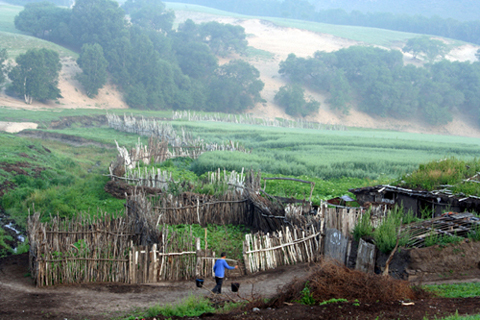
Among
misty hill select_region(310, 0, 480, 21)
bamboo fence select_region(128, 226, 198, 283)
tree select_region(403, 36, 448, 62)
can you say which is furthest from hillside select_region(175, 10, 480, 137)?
bamboo fence select_region(128, 226, 198, 283)

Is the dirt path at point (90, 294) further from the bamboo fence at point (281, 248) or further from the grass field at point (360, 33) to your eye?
the grass field at point (360, 33)

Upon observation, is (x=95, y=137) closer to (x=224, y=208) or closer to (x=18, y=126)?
(x=18, y=126)

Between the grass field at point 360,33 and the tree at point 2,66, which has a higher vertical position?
the grass field at point 360,33

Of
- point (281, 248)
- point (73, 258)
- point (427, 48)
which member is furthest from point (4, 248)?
point (427, 48)

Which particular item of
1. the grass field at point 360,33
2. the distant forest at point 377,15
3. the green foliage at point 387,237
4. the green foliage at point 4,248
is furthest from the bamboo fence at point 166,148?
the distant forest at point 377,15

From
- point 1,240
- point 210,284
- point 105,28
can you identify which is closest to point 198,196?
point 210,284

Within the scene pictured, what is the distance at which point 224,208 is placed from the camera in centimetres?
1247

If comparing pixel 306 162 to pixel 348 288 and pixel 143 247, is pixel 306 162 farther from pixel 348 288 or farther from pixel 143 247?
pixel 348 288

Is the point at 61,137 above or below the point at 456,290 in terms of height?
below

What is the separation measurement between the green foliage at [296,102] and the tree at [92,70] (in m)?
28.4

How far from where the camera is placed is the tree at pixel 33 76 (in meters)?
45.9

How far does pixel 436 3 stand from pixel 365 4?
32577mm

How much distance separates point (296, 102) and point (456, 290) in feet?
209

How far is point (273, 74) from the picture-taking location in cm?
8375
